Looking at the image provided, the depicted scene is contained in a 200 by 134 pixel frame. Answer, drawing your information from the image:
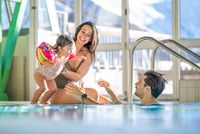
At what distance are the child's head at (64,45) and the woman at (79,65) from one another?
20 cm

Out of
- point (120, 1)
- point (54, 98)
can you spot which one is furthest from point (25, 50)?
point (54, 98)

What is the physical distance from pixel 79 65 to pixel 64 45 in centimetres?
37

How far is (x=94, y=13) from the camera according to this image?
8.89m

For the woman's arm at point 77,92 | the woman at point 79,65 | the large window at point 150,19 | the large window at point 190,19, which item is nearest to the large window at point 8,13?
the large window at point 150,19

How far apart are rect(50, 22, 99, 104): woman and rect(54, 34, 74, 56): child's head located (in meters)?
0.20

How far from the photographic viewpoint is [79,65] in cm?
492

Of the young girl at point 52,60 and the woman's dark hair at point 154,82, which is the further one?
the young girl at point 52,60

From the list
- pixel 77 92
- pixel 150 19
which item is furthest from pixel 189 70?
pixel 77 92

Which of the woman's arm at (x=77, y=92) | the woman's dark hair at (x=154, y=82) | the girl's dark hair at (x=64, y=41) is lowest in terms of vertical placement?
the woman's arm at (x=77, y=92)

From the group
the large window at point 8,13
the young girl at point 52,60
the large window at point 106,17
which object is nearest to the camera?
the young girl at point 52,60

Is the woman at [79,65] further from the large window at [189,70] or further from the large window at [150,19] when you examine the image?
the large window at [150,19]

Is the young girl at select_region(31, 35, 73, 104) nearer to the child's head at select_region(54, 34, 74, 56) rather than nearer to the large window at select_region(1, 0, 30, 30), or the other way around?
the child's head at select_region(54, 34, 74, 56)

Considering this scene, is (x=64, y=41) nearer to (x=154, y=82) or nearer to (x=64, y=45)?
(x=64, y=45)

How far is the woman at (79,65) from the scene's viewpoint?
4.74 meters
